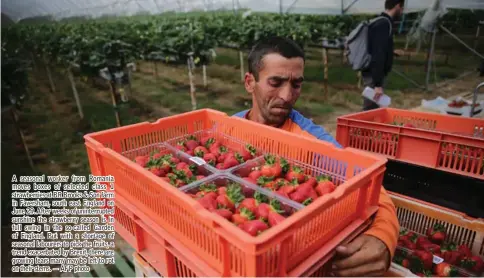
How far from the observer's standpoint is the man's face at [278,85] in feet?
5.95

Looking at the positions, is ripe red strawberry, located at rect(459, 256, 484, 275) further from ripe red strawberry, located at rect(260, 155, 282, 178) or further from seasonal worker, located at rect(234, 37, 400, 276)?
ripe red strawberry, located at rect(260, 155, 282, 178)

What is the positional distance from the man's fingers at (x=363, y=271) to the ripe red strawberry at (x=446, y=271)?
1110 mm

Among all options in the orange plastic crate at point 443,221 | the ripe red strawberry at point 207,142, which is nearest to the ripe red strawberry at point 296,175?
the ripe red strawberry at point 207,142

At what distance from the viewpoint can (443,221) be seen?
1946mm

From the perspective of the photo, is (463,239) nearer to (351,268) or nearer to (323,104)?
(351,268)

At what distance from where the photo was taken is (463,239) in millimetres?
1927

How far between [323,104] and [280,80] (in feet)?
21.0

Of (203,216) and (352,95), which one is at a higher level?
(203,216)

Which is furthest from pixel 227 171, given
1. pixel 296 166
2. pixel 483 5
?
pixel 483 5

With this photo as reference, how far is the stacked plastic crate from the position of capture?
1.85m

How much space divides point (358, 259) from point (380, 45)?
3744mm

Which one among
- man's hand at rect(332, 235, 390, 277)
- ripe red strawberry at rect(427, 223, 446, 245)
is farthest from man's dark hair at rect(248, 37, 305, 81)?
ripe red strawberry at rect(427, 223, 446, 245)

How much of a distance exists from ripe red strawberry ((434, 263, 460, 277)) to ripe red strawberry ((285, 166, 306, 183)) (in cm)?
112

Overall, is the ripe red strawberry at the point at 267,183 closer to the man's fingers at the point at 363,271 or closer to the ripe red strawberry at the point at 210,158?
the ripe red strawberry at the point at 210,158
